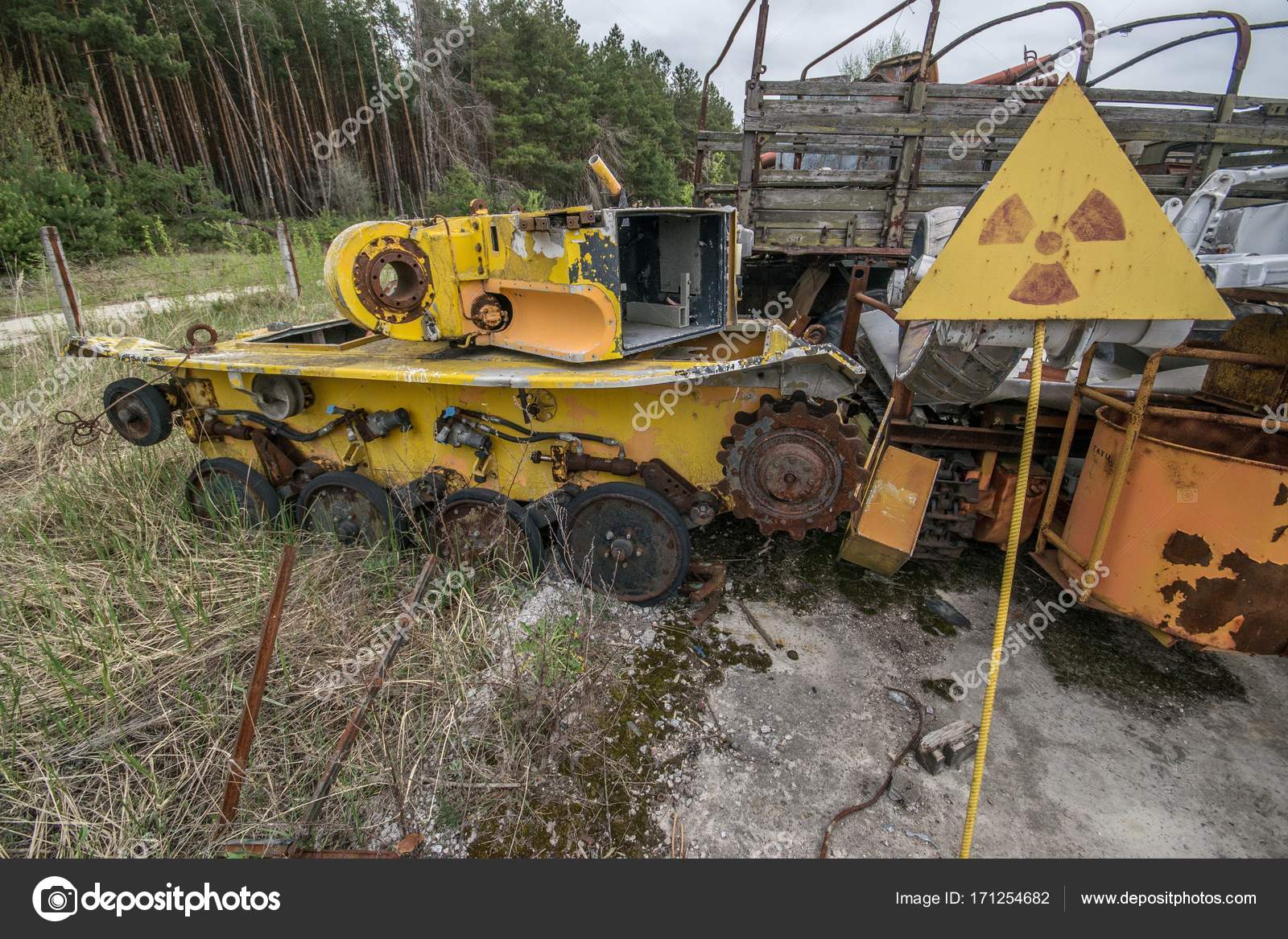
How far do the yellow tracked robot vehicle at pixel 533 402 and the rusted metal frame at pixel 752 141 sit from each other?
1943mm

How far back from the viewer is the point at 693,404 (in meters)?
3.12

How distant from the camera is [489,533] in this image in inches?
137

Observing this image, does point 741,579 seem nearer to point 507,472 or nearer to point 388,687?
point 507,472

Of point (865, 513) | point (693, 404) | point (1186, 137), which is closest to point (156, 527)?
point (693, 404)

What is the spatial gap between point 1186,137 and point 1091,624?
15.2 feet

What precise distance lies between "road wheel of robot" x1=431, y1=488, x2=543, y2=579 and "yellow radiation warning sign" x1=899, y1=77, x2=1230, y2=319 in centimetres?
238

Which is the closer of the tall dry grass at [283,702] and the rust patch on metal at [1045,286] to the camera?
the rust patch on metal at [1045,286]

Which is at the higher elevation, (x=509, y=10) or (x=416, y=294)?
(x=509, y=10)

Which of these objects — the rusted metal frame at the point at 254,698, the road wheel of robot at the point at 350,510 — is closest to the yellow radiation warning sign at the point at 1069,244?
the rusted metal frame at the point at 254,698

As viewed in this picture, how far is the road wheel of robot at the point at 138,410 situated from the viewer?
11.6 feet

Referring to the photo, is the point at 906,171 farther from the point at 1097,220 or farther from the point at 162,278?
the point at 162,278

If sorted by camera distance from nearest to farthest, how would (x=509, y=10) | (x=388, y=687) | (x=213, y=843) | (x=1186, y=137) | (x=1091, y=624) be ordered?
(x=213, y=843)
(x=388, y=687)
(x=1091, y=624)
(x=1186, y=137)
(x=509, y=10)

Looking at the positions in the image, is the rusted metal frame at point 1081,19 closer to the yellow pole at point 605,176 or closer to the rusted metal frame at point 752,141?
the rusted metal frame at point 752,141
